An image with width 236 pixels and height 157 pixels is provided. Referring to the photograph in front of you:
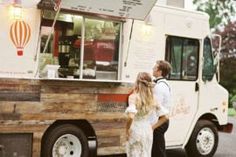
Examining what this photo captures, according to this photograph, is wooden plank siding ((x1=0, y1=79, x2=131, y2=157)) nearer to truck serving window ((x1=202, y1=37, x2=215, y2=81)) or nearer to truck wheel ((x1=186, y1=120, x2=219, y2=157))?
truck wheel ((x1=186, y1=120, x2=219, y2=157))

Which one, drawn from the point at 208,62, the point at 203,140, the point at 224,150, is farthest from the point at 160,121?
the point at 224,150

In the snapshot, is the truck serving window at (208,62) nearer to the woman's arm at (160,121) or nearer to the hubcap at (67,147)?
the hubcap at (67,147)

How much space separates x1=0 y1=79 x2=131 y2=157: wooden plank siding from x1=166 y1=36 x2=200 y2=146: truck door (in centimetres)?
130

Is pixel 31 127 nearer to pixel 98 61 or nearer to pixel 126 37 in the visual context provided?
pixel 98 61

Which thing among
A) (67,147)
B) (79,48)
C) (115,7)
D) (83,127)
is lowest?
(67,147)

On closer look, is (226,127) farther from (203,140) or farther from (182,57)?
(182,57)

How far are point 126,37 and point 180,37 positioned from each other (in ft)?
4.84

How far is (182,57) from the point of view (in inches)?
434

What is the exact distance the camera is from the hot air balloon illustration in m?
8.46

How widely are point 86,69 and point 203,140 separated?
3440mm

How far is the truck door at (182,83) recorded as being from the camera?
10.8m

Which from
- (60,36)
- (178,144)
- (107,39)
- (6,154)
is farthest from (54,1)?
(178,144)

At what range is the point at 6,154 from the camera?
8.38 meters

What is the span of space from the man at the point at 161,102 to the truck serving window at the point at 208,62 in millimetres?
3384
